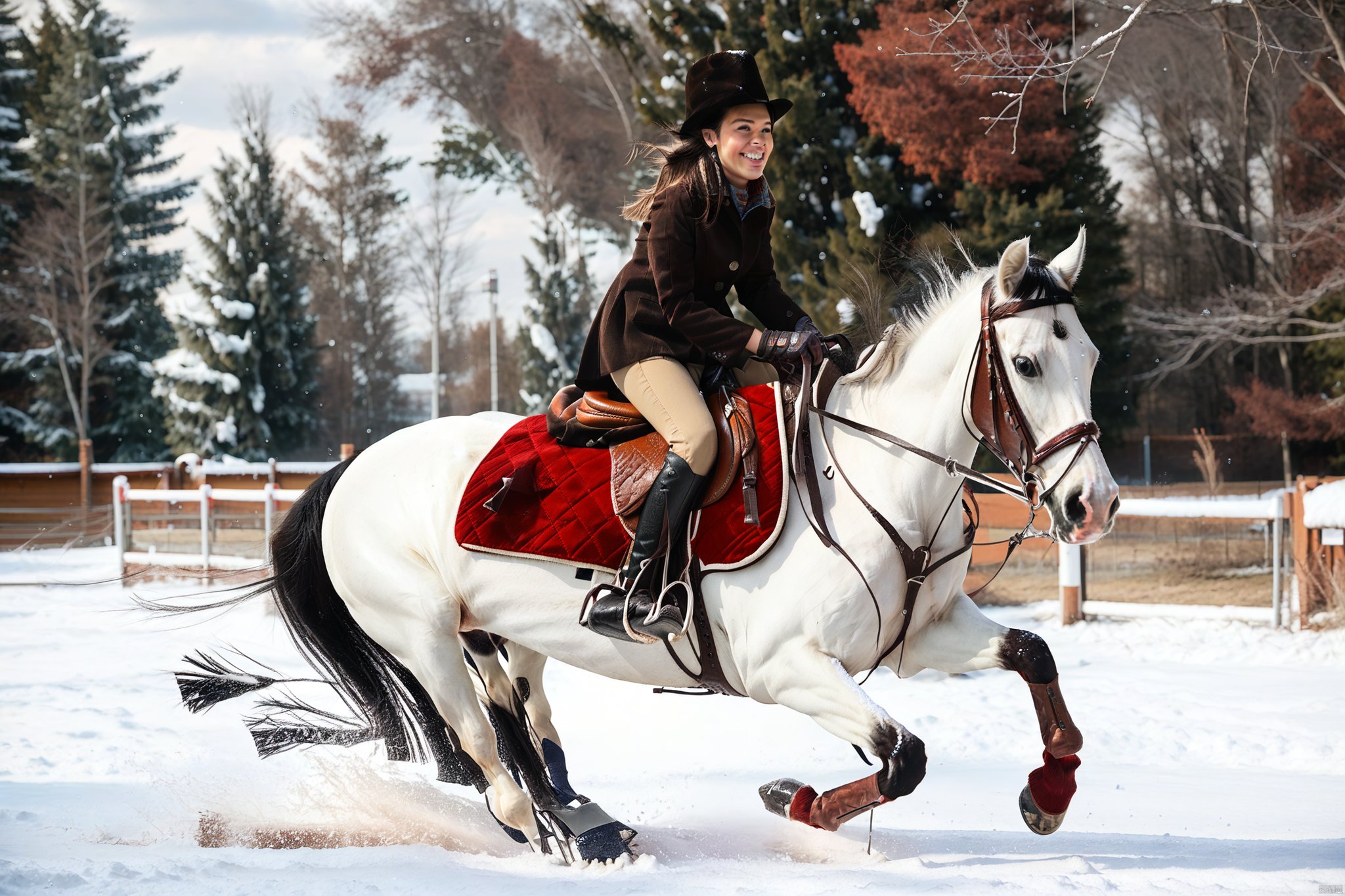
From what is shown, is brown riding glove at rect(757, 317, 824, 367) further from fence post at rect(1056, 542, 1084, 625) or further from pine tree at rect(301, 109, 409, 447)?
pine tree at rect(301, 109, 409, 447)

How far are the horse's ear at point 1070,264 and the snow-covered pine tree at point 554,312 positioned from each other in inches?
907

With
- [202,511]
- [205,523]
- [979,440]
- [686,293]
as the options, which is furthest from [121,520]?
[979,440]

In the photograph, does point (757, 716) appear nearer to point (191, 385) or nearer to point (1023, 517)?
point (1023, 517)

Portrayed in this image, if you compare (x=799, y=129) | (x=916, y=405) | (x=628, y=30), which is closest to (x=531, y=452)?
(x=916, y=405)

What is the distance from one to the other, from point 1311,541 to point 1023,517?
3.55m

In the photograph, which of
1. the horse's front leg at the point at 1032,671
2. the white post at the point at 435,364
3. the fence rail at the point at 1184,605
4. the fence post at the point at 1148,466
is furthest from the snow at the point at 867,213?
the horse's front leg at the point at 1032,671

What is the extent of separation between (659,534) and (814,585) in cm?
51

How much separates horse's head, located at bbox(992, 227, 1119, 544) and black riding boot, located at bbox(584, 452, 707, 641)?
0.98m

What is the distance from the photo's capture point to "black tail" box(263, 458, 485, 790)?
15.4ft

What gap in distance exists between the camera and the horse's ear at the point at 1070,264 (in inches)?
125

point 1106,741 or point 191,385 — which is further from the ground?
point 191,385

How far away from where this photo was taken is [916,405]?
3.47 metres

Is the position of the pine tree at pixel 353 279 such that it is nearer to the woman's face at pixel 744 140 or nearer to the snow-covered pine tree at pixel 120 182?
the snow-covered pine tree at pixel 120 182

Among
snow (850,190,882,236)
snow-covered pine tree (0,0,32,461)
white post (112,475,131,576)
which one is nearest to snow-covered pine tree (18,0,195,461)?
snow-covered pine tree (0,0,32,461)
